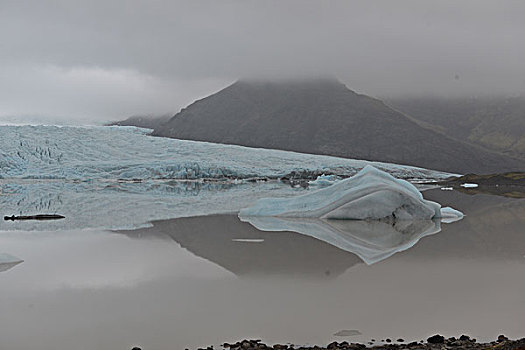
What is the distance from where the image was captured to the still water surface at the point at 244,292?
343cm

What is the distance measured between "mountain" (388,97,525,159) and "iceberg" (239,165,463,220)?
128 metres

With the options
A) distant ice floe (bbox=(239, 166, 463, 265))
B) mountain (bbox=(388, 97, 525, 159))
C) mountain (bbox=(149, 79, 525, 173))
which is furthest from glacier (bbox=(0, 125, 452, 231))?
mountain (bbox=(388, 97, 525, 159))

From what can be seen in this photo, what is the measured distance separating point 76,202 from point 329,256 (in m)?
9.43

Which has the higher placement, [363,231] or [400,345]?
[363,231]

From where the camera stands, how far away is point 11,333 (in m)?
3.38

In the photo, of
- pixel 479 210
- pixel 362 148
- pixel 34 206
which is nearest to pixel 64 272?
pixel 34 206

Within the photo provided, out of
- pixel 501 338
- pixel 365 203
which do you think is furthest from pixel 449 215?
pixel 501 338

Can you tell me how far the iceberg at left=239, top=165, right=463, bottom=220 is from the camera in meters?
10.1

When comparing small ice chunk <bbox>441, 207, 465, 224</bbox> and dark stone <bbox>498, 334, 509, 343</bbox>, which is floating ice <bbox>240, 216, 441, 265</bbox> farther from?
dark stone <bbox>498, 334, 509, 343</bbox>

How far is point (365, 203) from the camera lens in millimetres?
10172

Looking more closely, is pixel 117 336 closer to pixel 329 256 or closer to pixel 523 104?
pixel 329 256

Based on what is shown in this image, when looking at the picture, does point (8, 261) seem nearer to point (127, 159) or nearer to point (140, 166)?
point (140, 166)

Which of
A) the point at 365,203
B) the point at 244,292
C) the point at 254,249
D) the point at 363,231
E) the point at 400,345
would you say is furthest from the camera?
the point at 365,203

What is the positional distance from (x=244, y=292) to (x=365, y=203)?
6070 mm
